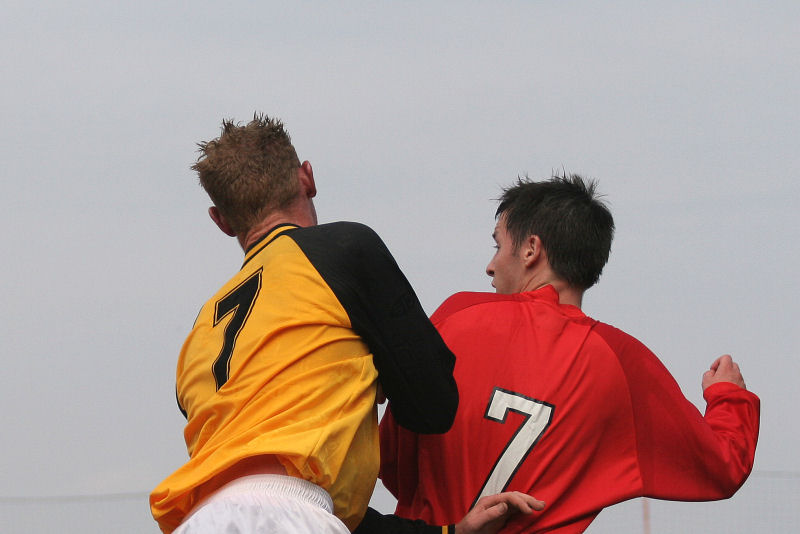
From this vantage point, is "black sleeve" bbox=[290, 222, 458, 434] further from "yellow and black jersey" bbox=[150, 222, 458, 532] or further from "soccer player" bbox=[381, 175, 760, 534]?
"soccer player" bbox=[381, 175, 760, 534]

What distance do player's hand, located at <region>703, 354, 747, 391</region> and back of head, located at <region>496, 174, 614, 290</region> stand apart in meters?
0.54

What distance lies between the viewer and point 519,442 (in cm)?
350

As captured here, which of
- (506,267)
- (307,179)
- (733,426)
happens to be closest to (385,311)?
(307,179)

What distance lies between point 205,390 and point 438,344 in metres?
0.63

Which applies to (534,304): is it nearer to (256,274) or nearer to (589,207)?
(589,207)

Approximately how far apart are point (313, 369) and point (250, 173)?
26.0 inches

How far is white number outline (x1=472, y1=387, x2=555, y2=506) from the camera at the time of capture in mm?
3498

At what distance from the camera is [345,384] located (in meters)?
3.07

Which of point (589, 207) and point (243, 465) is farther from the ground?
point (589, 207)

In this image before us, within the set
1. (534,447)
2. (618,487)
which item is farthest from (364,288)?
(618,487)

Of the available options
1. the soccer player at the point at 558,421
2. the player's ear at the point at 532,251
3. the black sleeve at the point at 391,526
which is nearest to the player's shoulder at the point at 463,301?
the soccer player at the point at 558,421

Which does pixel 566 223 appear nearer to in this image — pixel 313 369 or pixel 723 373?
pixel 723 373

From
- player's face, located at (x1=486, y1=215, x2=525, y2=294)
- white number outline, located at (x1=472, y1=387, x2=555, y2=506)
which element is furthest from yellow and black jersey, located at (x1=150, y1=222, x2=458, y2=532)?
player's face, located at (x1=486, y1=215, x2=525, y2=294)

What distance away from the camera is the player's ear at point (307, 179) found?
3.43m
